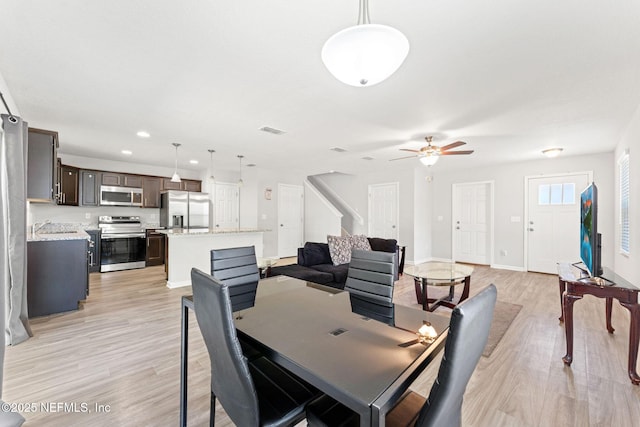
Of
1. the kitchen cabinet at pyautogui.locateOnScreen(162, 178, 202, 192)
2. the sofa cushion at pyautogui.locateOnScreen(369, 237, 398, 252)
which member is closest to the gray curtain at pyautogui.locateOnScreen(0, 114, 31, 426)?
the kitchen cabinet at pyautogui.locateOnScreen(162, 178, 202, 192)

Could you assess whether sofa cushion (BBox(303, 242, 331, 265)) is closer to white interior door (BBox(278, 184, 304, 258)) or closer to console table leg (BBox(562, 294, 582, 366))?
console table leg (BBox(562, 294, 582, 366))

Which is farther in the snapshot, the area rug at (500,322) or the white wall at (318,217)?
the white wall at (318,217)

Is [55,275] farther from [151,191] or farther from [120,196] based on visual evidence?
[151,191]

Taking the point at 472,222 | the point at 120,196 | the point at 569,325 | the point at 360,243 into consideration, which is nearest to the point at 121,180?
the point at 120,196

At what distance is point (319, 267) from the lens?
14.2 ft

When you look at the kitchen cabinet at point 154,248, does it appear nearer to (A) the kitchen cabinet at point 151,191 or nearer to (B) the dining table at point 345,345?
(A) the kitchen cabinet at point 151,191

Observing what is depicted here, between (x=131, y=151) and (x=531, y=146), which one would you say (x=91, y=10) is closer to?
(x=131, y=151)

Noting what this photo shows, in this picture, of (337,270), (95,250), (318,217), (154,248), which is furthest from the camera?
(318,217)

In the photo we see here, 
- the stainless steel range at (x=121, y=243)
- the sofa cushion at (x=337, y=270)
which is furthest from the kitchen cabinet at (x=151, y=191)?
the sofa cushion at (x=337, y=270)

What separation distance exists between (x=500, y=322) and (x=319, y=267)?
2.40m

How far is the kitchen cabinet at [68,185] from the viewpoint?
Answer: 5309mm

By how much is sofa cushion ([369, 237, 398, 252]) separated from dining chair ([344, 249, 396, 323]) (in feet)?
8.98

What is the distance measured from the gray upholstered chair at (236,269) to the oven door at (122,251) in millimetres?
4997

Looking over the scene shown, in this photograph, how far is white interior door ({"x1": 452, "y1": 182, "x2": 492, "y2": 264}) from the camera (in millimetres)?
6617
